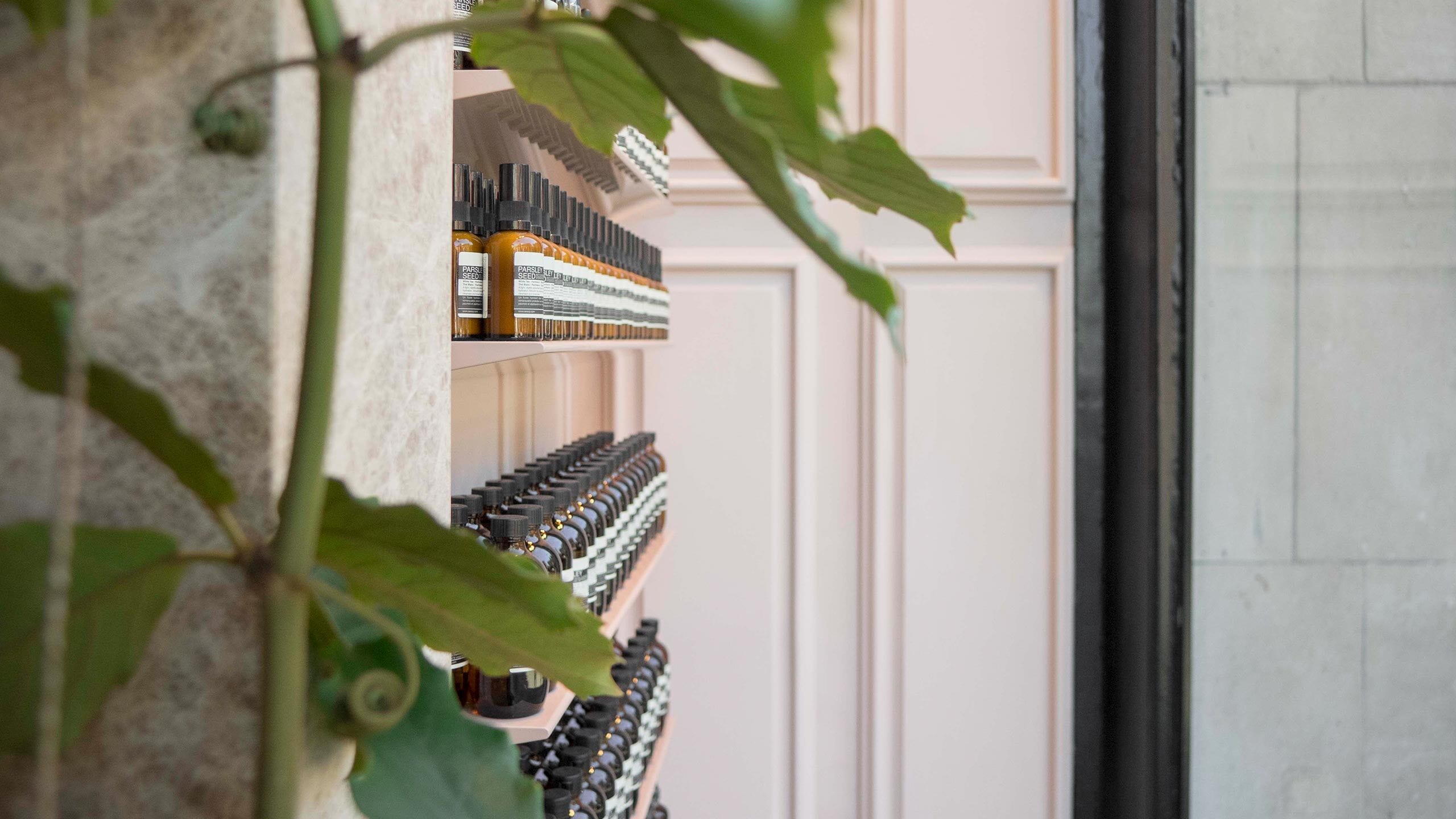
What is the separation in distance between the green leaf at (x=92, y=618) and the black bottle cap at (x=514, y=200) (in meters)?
1.17

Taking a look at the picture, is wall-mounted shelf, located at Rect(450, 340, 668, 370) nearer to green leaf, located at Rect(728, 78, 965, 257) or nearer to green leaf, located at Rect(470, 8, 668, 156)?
green leaf, located at Rect(470, 8, 668, 156)

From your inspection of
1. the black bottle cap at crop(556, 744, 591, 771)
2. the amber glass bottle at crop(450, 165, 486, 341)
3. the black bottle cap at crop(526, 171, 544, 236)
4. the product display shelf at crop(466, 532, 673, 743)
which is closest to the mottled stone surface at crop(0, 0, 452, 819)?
the product display shelf at crop(466, 532, 673, 743)

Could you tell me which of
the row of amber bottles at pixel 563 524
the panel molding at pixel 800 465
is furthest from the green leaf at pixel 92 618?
the panel molding at pixel 800 465

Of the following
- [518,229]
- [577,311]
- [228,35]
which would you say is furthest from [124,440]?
[577,311]

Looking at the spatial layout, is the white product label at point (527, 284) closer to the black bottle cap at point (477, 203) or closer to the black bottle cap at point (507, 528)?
the black bottle cap at point (477, 203)

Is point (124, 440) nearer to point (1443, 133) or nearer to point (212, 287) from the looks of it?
point (212, 287)

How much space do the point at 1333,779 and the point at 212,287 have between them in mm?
2640

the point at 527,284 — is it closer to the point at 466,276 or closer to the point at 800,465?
the point at 466,276

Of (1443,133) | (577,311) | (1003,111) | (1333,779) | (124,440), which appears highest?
(1003,111)

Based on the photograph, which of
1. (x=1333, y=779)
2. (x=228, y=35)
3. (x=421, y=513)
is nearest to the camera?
(x=421, y=513)

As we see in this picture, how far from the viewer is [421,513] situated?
1.37ft

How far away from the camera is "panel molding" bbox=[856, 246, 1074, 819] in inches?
118

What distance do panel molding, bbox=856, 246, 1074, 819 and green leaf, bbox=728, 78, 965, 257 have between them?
99.3 inches

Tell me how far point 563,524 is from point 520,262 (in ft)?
1.36
